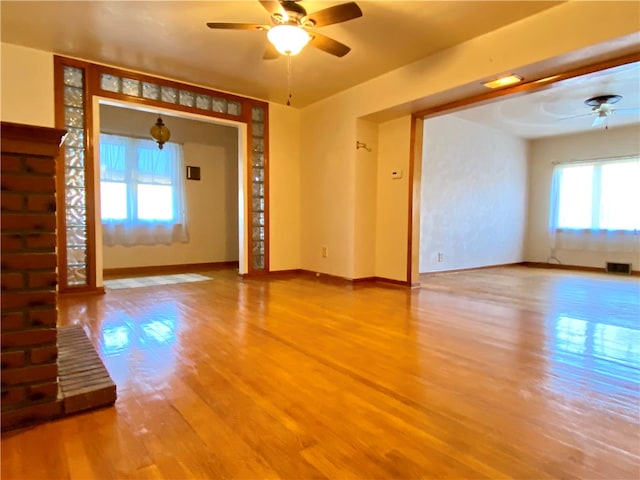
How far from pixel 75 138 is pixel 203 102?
1.50m

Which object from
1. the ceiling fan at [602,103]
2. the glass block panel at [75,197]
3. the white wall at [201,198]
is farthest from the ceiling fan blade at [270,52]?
the ceiling fan at [602,103]

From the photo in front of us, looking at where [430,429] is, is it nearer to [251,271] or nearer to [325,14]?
[325,14]

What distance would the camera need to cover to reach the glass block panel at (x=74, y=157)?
3.67 m

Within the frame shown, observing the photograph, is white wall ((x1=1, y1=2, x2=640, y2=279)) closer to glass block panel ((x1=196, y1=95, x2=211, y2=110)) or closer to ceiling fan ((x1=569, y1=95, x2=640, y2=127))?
glass block panel ((x1=196, y1=95, x2=211, y2=110))

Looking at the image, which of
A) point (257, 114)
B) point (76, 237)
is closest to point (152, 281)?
point (76, 237)

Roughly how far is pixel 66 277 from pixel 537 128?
7.35 meters

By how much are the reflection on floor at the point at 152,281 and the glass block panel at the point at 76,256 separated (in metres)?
0.52

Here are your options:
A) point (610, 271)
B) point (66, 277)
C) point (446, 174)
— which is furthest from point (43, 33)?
point (610, 271)

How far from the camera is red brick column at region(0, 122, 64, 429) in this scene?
1.22 m

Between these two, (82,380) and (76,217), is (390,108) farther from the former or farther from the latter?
(82,380)

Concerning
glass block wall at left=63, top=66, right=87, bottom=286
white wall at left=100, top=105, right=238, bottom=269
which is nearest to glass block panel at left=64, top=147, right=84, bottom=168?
glass block wall at left=63, top=66, right=87, bottom=286

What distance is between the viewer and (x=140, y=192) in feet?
17.8

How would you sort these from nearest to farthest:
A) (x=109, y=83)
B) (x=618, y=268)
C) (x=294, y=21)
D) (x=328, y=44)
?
(x=294, y=21), (x=328, y=44), (x=109, y=83), (x=618, y=268)

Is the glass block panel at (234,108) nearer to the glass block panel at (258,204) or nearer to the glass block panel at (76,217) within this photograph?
the glass block panel at (258,204)
